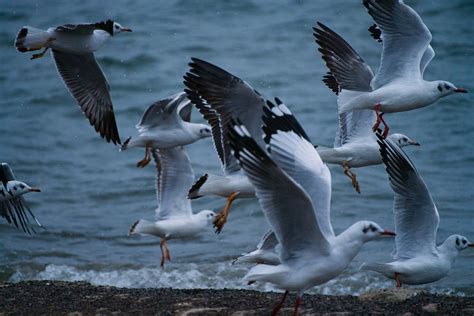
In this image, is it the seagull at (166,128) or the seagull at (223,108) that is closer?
the seagull at (223,108)

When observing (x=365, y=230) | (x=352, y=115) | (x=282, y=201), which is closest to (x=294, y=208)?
(x=282, y=201)

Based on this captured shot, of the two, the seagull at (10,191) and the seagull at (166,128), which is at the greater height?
the seagull at (166,128)

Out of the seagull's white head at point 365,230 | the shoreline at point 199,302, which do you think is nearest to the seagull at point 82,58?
the shoreline at point 199,302

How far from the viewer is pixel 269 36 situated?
19.8 meters

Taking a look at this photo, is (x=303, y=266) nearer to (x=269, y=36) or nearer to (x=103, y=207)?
(x=103, y=207)

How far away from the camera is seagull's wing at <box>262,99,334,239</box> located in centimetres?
592

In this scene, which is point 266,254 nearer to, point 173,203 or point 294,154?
point 294,154

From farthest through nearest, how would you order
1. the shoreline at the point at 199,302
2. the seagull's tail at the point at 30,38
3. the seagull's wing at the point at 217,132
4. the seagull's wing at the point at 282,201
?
the seagull's tail at the point at 30,38 < the seagull's wing at the point at 217,132 < the shoreline at the point at 199,302 < the seagull's wing at the point at 282,201

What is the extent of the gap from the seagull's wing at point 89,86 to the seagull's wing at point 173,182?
634 mm

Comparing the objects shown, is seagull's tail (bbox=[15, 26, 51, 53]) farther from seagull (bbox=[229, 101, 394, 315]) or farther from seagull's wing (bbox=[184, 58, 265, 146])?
seagull (bbox=[229, 101, 394, 315])

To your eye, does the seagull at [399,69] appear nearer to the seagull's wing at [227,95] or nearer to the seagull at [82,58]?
the seagull's wing at [227,95]

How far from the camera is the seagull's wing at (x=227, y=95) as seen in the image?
23.5ft

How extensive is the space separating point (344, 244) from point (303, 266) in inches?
11.3

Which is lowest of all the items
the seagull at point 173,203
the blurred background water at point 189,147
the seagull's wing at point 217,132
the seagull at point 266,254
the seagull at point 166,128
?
the blurred background water at point 189,147
